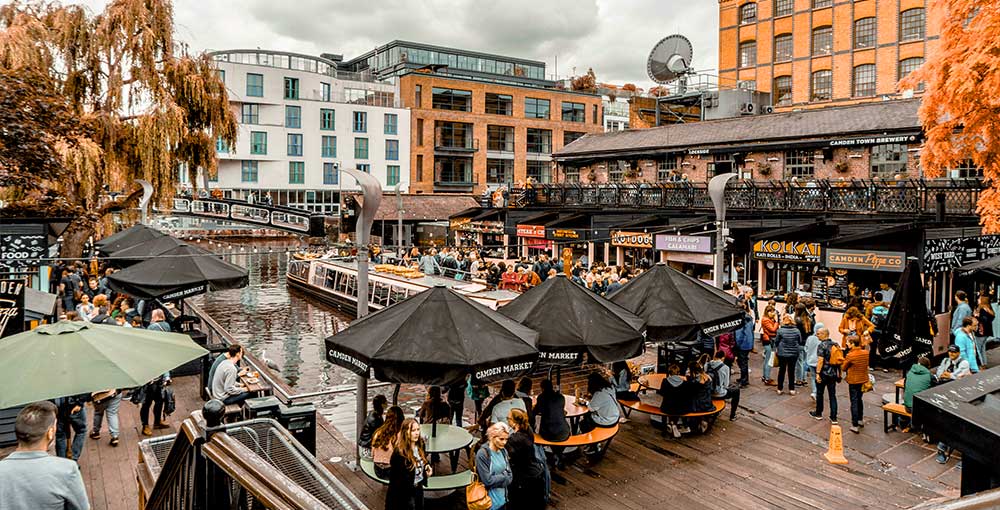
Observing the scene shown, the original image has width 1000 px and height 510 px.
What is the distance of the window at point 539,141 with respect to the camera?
69.6 metres

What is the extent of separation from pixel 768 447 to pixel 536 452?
5.26 meters

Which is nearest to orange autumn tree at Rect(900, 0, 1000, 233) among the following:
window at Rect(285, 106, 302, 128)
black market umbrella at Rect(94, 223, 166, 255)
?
black market umbrella at Rect(94, 223, 166, 255)

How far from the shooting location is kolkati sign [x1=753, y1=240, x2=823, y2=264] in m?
20.6

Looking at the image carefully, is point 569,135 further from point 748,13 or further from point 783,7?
point 783,7

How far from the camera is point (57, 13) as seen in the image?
20.5 metres

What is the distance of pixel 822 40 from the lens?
4272cm

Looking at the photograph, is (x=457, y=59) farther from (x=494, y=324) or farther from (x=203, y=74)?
(x=494, y=324)

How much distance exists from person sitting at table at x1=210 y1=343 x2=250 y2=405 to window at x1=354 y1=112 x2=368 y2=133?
56443 millimetres

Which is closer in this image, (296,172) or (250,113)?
(250,113)

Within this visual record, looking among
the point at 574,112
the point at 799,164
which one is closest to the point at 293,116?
the point at 574,112

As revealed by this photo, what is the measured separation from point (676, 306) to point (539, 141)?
59.8m

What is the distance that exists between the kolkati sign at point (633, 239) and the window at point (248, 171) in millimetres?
43209

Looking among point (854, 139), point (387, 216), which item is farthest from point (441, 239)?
point (854, 139)

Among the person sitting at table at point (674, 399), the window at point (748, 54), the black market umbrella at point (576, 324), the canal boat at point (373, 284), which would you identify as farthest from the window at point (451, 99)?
the person sitting at table at point (674, 399)
